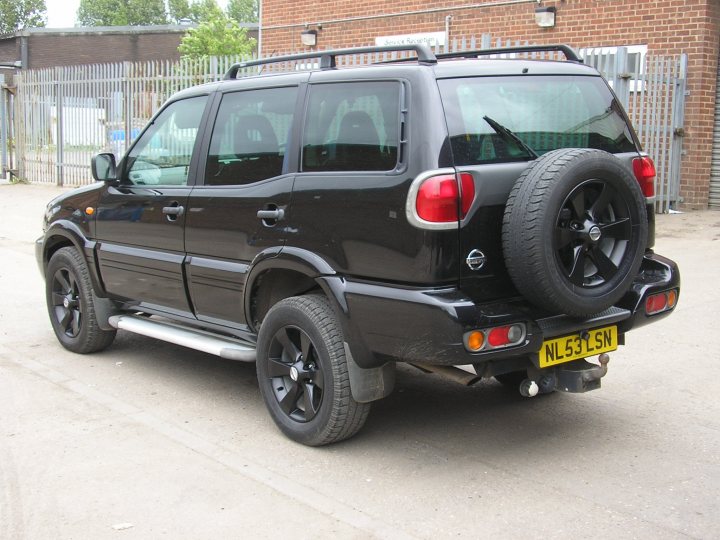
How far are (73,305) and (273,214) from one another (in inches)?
100

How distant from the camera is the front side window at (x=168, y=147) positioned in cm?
556

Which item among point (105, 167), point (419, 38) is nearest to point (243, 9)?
point (419, 38)

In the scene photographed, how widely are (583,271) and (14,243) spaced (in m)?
10.4

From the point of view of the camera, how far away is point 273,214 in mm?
4703

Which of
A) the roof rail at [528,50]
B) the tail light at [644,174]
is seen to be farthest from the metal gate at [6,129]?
the tail light at [644,174]

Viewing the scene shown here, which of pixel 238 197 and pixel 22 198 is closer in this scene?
pixel 238 197

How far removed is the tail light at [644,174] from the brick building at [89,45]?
143 ft

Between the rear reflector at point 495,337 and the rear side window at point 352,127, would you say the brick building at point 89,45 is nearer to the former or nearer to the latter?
the rear side window at point 352,127

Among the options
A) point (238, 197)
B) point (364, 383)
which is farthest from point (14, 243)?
point (364, 383)

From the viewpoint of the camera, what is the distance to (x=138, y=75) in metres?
17.4

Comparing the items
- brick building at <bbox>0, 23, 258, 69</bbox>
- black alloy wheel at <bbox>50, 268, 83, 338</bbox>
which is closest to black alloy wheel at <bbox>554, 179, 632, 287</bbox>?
black alloy wheel at <bbox>50, 268, 83, 338</bbox>

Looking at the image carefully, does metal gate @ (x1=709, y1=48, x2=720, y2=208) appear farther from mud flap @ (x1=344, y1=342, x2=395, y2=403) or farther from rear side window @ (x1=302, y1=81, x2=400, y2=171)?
mud flap @ (x1=344, y1=342, x2=395, y2=403)

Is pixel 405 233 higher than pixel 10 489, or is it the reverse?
pixel 405 233

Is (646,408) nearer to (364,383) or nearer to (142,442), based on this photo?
(364,383)
